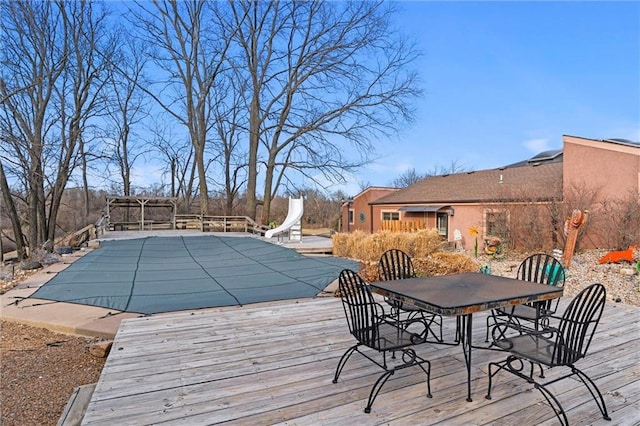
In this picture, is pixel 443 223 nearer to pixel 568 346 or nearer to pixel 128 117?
pixel 568 346

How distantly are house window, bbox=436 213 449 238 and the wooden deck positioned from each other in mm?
12368

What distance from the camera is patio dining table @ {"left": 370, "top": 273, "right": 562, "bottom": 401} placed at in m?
2.11

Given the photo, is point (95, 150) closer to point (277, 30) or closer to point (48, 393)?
point (277, 30)

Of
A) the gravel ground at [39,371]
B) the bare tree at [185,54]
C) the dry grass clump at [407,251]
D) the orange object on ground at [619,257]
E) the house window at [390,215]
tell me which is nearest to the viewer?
the gravel ground at [39,371]

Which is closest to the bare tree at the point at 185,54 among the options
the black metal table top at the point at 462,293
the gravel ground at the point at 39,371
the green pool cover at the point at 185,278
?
the green pool cover at the point at 185,278

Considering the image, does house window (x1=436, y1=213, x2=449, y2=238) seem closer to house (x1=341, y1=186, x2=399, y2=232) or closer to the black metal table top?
house (x1=341, y1=186, x2=399, y2=232)

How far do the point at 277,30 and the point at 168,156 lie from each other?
12997 millimetres

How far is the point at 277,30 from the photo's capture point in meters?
18.2

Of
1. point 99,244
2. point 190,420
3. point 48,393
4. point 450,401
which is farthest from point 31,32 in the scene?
point 450,401

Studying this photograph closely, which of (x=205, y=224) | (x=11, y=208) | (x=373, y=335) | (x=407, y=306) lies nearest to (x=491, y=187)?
(x=205, y=224)

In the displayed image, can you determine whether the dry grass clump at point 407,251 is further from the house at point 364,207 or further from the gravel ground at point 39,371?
the house at point 364,207

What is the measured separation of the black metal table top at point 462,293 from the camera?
2.11m

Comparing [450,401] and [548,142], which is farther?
[548,142]

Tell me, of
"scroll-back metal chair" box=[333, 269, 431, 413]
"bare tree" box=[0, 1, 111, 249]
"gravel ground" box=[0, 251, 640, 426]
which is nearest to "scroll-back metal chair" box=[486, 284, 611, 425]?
"scroll-back metal chair" box=[333, 269, 431, 413]
